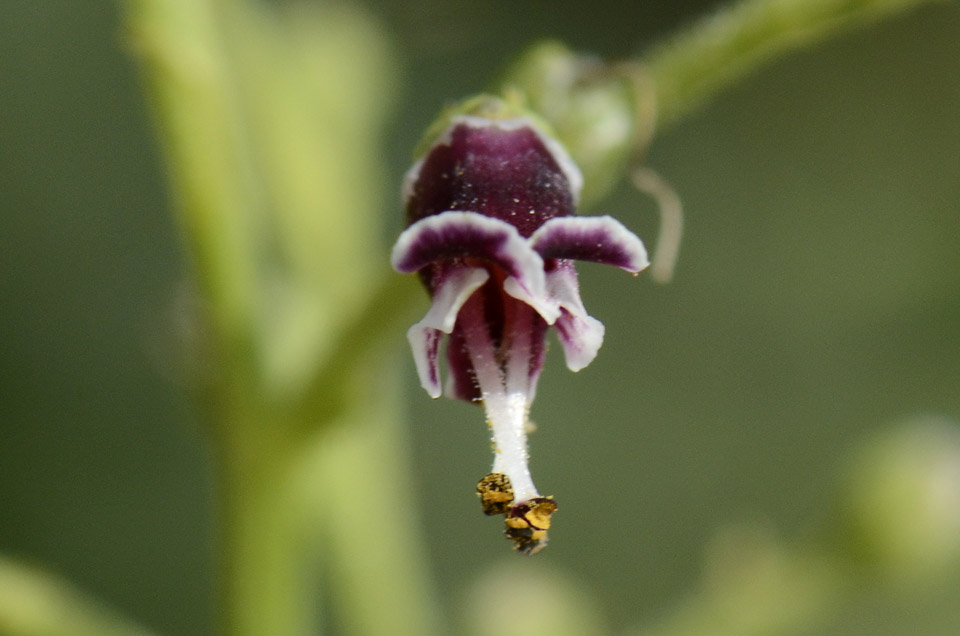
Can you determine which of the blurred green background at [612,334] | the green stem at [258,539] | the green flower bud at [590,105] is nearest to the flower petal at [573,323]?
the green flower bud at [590,105]

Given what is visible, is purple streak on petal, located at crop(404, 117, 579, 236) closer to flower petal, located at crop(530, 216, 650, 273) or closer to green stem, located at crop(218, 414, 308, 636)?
flower petal, located at crop(530, 216, 650, 273)

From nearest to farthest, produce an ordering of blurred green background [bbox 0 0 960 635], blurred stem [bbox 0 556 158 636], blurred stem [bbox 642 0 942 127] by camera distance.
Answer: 1. blurred stem [bbox 642 0 942 127]
2. blurred stem [bbox 0 556 158 636]
3. blurred green background [bbox 0 0 960 635]

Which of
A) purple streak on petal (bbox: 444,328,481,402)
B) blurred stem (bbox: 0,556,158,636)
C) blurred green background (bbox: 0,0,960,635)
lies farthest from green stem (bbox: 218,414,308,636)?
blurred green background (bbox: 0,0,960,635)

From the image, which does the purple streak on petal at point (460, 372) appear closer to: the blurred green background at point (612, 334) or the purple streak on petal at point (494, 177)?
the purple streak on petal at point (494, 177)

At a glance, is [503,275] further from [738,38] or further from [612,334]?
[612,334]

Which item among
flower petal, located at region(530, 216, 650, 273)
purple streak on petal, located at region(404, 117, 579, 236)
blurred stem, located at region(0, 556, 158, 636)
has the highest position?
purple streak on petal, located at region(404, 117, 579, 236)
